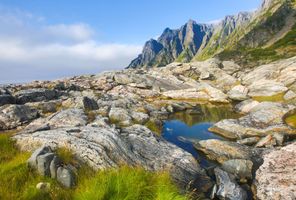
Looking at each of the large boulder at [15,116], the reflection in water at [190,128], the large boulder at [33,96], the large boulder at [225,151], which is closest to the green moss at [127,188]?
the reflection in water at [190,128]

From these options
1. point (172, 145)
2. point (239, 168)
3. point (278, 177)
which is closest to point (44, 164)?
point (172, 145)

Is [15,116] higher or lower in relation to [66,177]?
lower

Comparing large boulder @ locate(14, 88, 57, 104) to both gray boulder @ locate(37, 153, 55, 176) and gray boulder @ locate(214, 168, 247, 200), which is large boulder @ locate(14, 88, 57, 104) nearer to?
gray boulder @ locate(214, 168, 247, 200)

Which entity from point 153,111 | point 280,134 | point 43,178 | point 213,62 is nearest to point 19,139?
point 43,178

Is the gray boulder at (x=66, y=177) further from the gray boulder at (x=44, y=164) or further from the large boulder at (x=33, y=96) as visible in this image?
the large boulder at (x=33, y=96)

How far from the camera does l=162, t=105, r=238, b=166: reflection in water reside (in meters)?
34.4

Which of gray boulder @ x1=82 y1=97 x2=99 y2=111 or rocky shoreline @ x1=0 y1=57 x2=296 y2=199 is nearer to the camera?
rocky shoreline @ x1=0 y1=57 x2=296 y2=199

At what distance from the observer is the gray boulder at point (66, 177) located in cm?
997

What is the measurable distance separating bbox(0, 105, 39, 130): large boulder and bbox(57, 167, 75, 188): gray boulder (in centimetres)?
2813

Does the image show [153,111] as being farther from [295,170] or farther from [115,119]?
[295,170]

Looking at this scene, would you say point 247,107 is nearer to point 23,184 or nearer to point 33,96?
point 33,96

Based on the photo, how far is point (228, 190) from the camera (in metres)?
Result: 18.7

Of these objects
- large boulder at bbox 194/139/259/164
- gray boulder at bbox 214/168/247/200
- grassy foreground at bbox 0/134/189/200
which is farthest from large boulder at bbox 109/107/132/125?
grassy foreground at bbox 0/134/189/200

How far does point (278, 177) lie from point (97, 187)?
50.4 ft
